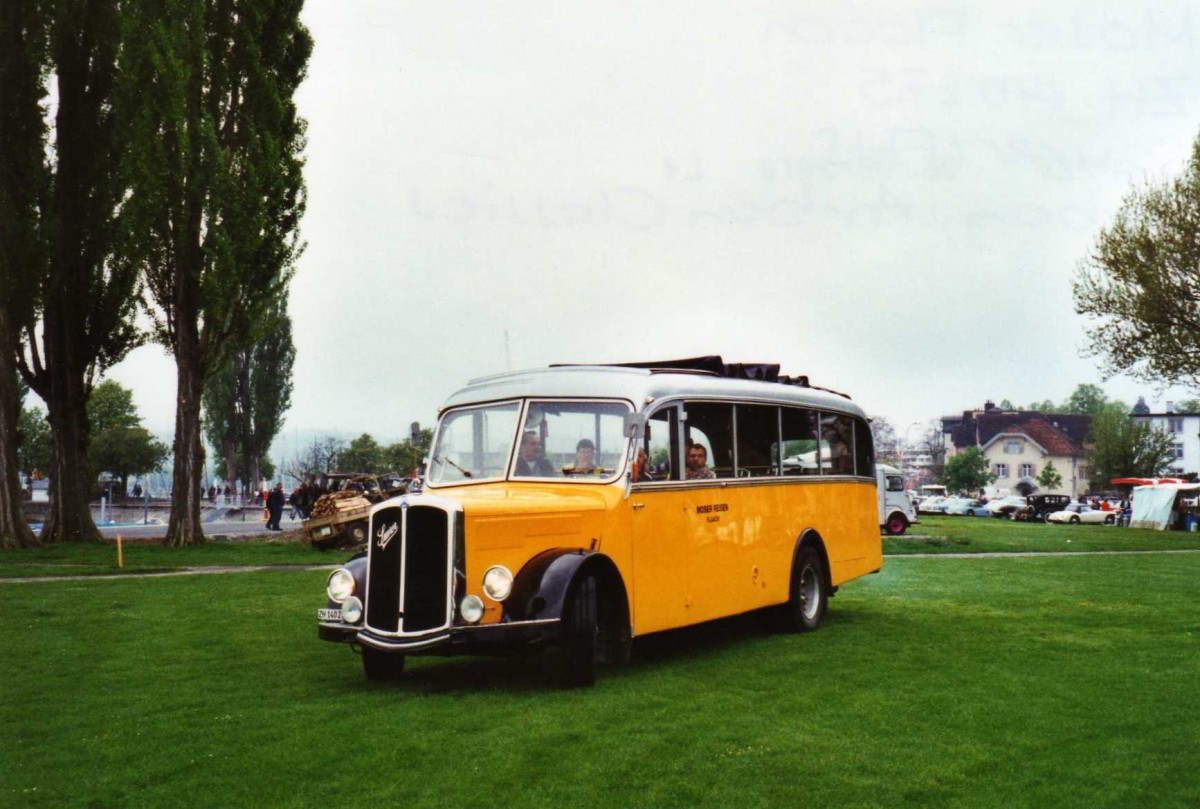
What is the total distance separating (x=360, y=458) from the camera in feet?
288

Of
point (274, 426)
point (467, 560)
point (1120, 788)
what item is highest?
point (274, 426)

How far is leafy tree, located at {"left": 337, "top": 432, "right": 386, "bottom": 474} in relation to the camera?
8650 cm

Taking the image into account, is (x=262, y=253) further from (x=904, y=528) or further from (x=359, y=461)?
(x=359, y=461)

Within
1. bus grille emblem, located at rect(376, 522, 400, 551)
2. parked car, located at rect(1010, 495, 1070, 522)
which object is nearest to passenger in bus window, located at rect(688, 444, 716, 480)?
bus grille emblem, located at rect(376, 522, 400, 551)

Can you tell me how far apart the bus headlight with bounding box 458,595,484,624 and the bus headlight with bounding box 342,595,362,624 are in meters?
0.91

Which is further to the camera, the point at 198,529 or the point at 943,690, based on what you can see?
the point at 198,529

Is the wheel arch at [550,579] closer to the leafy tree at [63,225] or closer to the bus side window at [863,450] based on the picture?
the bus side window at [863,450]

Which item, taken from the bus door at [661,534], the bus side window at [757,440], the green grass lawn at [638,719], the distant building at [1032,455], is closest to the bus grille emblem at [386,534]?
the green grass lawn at [638,719]

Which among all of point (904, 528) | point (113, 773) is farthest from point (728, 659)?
point (904, 528)

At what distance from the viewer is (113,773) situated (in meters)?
6.47

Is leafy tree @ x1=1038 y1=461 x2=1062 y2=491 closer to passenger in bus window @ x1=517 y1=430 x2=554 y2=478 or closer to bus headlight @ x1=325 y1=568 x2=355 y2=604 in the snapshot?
passenger in bus window @ x1=517 y1=430 x2=554 y2=478

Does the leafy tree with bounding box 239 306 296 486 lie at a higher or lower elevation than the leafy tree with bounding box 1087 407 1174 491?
higher

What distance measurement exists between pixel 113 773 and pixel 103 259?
25.9m

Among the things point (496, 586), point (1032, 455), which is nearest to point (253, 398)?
point (496, 586)
